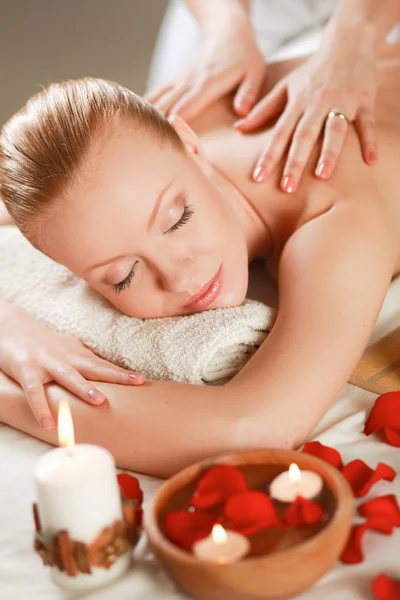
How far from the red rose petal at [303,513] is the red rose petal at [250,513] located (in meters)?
0.02

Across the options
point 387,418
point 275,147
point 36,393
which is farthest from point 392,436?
point 275,147

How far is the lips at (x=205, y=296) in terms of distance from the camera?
4.33 ft

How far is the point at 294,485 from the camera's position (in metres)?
0.85

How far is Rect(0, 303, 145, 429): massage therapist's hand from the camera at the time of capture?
119cm

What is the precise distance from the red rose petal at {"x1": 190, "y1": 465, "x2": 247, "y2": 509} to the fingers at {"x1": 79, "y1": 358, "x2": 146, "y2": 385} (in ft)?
1.12

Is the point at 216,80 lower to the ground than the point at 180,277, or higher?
higher

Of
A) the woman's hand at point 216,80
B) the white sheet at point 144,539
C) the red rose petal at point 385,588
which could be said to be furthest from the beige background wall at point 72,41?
the red rose petal at point 385,588

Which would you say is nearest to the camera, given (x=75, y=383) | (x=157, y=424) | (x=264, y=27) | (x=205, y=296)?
(x=157, y=424)

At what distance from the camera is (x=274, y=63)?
76.0 inches

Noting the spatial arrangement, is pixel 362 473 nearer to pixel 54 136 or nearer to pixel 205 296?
pixel 205 296

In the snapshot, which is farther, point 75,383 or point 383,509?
point 75,383

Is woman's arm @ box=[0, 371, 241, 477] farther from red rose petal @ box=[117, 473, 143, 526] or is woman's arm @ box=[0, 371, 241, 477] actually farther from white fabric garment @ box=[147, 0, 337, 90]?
white fabric garment @ box=[147, 0, 337, 90]

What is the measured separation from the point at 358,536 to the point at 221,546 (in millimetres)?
195

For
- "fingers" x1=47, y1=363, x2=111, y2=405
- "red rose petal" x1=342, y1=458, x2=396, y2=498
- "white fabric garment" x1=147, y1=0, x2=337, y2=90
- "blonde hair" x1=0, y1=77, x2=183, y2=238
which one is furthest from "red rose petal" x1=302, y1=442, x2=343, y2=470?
"white fabric garment" x1=147, y1=0, x2=337, y2=90
